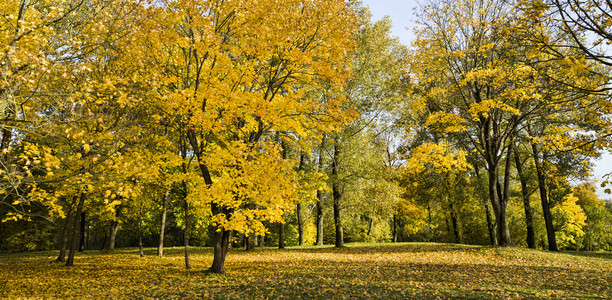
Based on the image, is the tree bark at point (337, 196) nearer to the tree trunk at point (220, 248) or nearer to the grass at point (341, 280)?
the grass at point (341, 280)

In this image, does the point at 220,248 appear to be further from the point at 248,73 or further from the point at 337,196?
the point at 337,196

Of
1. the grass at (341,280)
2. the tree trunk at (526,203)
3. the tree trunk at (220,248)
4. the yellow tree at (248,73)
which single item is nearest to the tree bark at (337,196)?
the grass at (341,280)

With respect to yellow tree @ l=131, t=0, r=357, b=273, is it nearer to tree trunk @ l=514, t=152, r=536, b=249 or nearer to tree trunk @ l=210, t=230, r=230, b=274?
tree trunk @ l=210, t=230, r=230, b=274

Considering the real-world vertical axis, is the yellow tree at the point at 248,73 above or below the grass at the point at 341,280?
above

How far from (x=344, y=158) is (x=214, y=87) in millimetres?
12214

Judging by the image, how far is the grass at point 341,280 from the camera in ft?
26.0

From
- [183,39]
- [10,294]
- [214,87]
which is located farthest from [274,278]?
[183,39]

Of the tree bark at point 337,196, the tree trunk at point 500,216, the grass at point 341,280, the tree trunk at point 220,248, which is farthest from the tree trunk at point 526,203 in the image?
the tree trunk at point 220,248

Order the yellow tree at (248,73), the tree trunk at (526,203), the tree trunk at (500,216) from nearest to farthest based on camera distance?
the yellow tree at (248,73) → the tree trunk at (500,216) → the tree trunk at (526,203)

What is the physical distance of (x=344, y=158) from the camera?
20391 mm

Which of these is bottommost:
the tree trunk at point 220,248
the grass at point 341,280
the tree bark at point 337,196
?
the grass at point 341,280

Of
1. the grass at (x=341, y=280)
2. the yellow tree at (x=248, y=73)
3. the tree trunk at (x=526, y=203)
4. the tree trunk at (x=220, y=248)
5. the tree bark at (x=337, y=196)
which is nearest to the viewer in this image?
the grass at (x=341, y=280)

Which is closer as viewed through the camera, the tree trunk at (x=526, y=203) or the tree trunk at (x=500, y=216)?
the tree trunk at (x=500, y=216)

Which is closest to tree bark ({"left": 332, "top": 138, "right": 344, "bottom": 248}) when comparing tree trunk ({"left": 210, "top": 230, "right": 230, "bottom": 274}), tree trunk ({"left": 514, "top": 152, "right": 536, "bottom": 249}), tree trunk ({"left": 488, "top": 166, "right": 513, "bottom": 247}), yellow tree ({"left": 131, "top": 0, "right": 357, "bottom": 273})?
tree trunk ({"left": 488, "top": 166, "right": 513, "bottom": 247})
